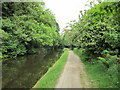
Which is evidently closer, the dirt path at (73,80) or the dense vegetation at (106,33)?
the dense vegetation at (106,33)

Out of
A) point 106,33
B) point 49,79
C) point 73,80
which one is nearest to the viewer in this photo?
point 106,33

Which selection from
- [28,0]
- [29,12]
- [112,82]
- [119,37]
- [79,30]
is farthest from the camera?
[29,12]

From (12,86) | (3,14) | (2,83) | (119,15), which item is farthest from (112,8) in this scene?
(3,14)

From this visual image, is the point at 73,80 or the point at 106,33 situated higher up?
the point at 106,33

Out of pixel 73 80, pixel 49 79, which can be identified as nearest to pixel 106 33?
pixel 73 80

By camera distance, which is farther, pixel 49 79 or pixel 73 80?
pixel 49 79

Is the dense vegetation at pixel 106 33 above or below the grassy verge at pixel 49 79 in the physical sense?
above

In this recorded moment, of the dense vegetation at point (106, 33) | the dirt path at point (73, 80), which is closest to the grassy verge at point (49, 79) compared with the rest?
the dirt path at point (73, 80)

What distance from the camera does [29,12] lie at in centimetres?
1568

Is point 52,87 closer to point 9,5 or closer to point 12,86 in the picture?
point 12,86

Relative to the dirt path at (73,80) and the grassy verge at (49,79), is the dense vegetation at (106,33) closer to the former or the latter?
the dirt path at (73,80)

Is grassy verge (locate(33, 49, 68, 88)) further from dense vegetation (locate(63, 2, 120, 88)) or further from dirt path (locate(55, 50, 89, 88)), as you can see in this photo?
dense vegetation (locate(63, 2, 120, 88))

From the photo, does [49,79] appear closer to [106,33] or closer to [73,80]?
[73,80]

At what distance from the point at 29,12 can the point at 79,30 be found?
10693 millimetres
